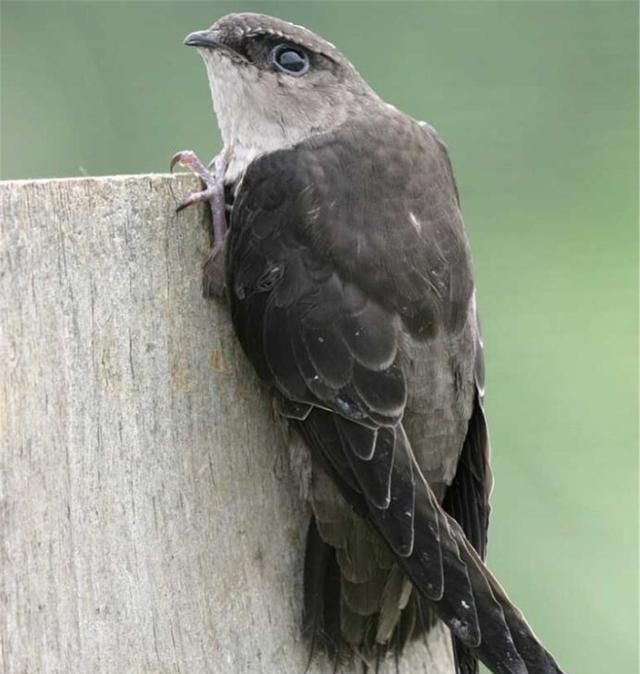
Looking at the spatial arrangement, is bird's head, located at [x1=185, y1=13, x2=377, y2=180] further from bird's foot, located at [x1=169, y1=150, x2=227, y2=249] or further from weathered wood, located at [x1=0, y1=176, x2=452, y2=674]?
weathered wood, located at [x1=0, y1=176, x2=452, y2=674]

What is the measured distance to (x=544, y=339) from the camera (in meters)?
4.79

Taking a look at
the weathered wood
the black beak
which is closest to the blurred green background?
the black beak

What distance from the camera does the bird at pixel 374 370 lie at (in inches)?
107

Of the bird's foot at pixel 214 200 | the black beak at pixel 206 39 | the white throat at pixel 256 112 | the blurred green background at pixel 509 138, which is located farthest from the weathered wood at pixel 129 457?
the blurred green background at pixel 509 138

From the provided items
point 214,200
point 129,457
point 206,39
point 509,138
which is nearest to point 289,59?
point 206,39

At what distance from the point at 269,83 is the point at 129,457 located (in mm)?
1129

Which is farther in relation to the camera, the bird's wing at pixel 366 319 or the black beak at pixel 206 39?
the black beak at pixel 206 39

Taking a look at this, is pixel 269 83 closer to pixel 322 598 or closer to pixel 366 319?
pixel 366 319

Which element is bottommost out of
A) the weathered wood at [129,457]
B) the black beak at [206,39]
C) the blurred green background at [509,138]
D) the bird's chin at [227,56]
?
the blurred green background at [509,138]

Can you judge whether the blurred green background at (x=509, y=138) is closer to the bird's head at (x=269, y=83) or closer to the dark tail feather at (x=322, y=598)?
the bird's head at (x=269, y=83)

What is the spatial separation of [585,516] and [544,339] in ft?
2.19

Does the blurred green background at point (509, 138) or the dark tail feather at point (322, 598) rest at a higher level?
the dark tail feather at point (322, 598)

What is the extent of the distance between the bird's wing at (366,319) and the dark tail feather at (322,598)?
143mm

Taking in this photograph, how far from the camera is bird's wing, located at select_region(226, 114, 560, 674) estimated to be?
2.68 m
